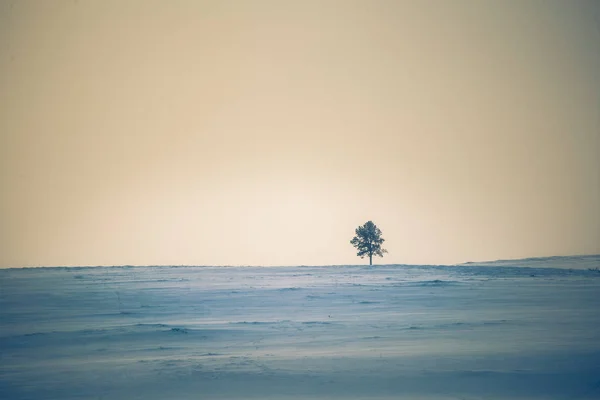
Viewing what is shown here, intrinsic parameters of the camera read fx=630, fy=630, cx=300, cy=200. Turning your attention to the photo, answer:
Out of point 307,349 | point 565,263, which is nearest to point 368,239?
point 565,263

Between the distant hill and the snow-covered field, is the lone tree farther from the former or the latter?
the snow-covered field

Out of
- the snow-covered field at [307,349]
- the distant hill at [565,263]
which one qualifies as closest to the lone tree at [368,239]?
the distant hill at [565,263]

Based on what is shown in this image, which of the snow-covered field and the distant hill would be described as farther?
the distant hill

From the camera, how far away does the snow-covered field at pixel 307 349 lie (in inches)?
506

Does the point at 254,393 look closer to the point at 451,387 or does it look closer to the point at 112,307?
the point at 451,387

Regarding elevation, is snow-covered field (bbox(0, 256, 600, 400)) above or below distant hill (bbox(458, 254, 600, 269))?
below

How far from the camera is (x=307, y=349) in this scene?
17172 millimetres

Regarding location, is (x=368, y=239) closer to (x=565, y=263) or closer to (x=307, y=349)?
(x=565, y=263)

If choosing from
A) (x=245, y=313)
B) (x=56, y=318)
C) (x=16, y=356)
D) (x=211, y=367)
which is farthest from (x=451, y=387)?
(x=56, y=318)

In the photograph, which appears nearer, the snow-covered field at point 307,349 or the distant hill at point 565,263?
the snow-covered field at point 307,349

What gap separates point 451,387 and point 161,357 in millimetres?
7557

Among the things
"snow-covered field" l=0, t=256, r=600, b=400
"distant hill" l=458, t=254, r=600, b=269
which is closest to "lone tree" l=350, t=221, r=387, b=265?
"distant hill" l=458, t=254, r=600, b=269

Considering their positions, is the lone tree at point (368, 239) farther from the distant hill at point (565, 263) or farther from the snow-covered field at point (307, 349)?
the snow-covered field at point (307, 349)

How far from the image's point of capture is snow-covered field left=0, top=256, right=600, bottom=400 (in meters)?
12.9
